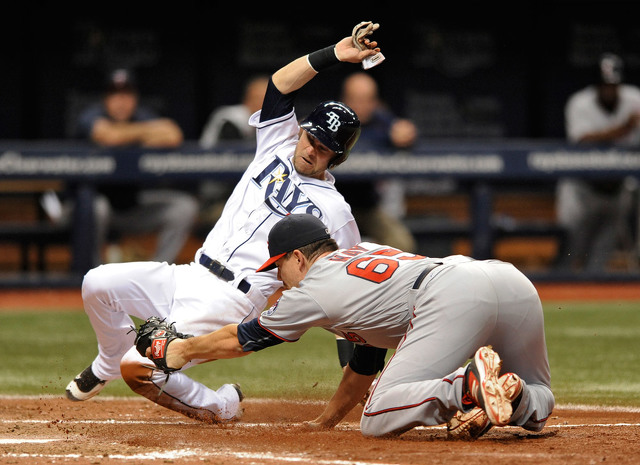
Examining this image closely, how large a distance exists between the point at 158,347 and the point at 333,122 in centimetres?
142

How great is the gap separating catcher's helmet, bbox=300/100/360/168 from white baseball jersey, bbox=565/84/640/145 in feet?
19.9

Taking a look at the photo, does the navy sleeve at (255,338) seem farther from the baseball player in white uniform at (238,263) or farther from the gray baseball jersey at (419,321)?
the baseball player in white uniform at (238,263)

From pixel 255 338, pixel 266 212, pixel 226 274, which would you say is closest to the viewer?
pixel 255 338

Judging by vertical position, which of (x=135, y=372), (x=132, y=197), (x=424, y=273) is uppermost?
(x=424, y=273)

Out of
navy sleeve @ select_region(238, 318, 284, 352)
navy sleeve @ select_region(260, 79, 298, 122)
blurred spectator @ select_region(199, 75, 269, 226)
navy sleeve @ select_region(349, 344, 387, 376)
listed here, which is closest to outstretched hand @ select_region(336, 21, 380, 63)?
navy sleeve @ select_region(260, 79, 298, 122)

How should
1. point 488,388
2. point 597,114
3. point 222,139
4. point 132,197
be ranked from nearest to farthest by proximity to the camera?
point 488,388, point 132,197, point 222,139, point 597,114

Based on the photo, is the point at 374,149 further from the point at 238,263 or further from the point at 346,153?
the point at 238,263

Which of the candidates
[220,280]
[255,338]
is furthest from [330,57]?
[255,338]

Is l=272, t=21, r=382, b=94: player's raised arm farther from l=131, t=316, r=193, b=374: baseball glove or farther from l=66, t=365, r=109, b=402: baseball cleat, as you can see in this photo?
l=66, t=365, r=109, b=402: baseball cleat

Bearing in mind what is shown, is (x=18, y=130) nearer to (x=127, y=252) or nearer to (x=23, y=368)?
(x=127, y=252)

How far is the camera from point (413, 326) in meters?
4.34

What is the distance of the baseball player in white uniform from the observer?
4867 mm

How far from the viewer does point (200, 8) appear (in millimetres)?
13203

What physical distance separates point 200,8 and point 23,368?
732 centimetres
